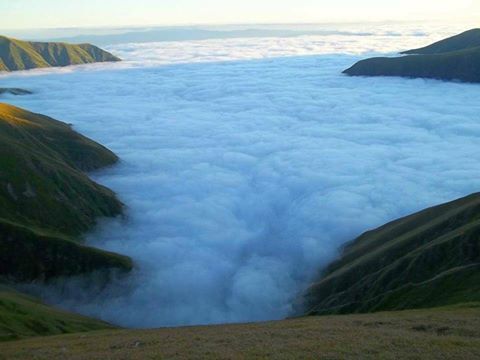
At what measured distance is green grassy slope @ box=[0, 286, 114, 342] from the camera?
6662 cm

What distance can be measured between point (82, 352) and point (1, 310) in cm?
3560

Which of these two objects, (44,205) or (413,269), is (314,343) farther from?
(44,205)

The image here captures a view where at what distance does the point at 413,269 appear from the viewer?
84188 mm

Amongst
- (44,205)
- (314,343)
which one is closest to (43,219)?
(44,205)

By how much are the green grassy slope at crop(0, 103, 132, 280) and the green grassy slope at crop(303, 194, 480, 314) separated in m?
49.5

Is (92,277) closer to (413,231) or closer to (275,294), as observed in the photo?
(275,294)

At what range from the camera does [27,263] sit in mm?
109625

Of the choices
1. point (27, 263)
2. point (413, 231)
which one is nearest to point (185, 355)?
point (413, 231)

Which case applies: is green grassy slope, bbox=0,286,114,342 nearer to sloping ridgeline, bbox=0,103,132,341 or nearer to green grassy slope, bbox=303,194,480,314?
sloping ridgeline, bbox=0,103,132,341

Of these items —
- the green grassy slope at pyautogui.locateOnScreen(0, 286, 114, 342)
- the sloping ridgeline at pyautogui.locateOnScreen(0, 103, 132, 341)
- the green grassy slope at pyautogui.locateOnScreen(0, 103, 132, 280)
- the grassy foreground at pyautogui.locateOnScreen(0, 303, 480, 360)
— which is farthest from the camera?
the green grassy slope at pyautogui.locateOnScreen(0, 103, 132, 280)

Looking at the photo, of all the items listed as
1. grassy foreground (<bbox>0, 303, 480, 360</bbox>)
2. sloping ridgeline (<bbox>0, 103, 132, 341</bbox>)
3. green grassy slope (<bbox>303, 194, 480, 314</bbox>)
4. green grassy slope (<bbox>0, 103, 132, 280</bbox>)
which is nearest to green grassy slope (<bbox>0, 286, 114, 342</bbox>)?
sloping ridgeline (<bbox>0, 103, 132, 341</bbox>)

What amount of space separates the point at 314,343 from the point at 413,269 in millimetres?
52064

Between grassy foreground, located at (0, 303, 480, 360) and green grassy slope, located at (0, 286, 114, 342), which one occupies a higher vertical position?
grassy foreground, located at (0, 303, 480, 360)

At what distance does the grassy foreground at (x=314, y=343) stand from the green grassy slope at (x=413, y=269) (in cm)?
2128
